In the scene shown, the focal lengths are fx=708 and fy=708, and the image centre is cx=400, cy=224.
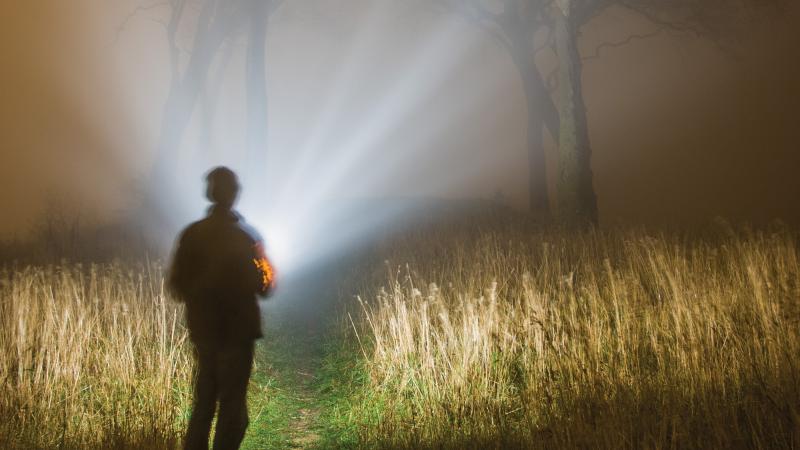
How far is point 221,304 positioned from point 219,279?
147 mm

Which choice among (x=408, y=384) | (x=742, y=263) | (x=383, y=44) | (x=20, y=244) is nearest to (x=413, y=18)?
(x=383, y=44)

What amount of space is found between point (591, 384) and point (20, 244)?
13.2 m

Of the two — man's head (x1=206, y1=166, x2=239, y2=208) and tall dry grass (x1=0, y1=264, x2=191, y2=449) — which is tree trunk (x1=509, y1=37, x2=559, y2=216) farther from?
man's head (x1=206, y1=166, x2=239, y2=208)

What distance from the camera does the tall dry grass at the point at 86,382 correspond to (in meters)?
4.96

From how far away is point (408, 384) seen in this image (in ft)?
18.7

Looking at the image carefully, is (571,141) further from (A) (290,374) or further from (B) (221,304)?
(B) (221,304)

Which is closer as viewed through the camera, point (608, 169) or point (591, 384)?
point (591, 384)

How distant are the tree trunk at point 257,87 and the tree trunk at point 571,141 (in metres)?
6.15

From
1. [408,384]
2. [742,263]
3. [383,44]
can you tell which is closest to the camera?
[408,384]

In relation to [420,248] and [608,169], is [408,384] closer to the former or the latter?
[420,248]

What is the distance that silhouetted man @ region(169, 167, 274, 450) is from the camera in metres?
4.09

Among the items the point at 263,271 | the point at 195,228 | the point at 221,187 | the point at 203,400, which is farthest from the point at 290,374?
the point at 221,187

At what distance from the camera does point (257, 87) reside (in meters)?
15.2

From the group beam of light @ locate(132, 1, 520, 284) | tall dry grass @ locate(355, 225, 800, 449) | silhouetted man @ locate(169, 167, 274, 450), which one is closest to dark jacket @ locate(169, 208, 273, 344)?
silhouetted man @ locate(169, 167, 274, 450)
